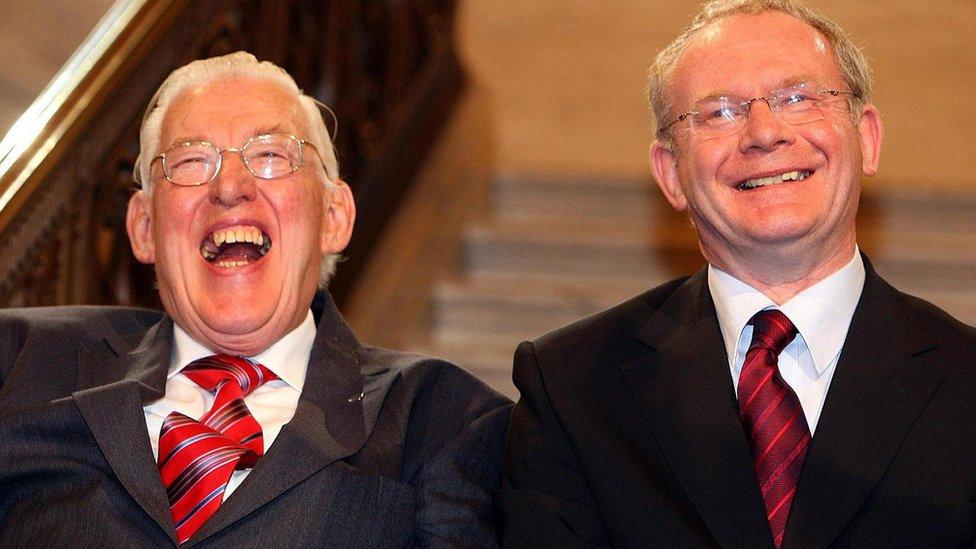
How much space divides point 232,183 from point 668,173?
2.84 ft

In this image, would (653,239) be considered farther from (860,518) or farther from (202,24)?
(860,518)

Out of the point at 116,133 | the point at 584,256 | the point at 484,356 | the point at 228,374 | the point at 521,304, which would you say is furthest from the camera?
the point at 584,256

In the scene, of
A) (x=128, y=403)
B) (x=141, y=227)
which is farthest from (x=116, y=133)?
(x=128, y=403)

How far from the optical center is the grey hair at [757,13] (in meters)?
2.51

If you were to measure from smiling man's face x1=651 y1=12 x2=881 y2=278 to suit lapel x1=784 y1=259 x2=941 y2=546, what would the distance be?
194mm

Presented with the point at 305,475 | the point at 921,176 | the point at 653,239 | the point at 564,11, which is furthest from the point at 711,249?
the point at 564,11

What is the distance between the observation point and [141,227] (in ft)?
9.13

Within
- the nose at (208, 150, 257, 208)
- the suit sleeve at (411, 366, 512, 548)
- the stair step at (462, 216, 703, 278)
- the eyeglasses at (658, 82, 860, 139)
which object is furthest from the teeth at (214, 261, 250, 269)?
the stair step at (462, 216, 703, 278)

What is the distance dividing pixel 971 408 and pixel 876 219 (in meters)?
2.45

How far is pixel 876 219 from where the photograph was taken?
4.56m

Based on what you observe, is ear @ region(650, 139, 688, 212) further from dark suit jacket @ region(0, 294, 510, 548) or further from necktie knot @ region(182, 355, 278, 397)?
necktie knot @ region(182, 355, 278, 397)

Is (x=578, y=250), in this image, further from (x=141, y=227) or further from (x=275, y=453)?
(x=275, y=453)

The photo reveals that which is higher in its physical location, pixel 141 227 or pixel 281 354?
pixel 141 227

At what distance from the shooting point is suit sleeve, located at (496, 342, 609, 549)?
226cm
